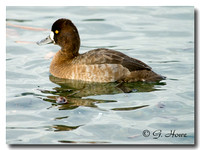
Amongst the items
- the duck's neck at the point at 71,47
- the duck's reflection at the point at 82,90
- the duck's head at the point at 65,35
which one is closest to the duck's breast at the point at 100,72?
the duck's reflection at the point at 82,90

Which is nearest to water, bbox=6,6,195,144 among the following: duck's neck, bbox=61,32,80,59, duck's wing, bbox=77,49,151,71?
duck's wing, bbox=77,49,151,71

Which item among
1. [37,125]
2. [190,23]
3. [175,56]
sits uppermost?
[190,23]

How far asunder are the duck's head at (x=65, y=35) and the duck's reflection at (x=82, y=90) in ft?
2.43

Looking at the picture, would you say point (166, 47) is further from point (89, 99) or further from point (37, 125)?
point (37, 125)

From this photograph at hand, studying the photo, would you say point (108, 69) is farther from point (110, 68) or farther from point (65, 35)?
point (65, 35)

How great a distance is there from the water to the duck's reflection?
0.02 meters

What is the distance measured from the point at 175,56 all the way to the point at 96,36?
2.50 m

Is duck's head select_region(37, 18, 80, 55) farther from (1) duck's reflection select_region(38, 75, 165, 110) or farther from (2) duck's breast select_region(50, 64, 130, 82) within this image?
(1) duck's reflection select_region(38, 75, 165, 110)

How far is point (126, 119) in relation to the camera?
6273 mm

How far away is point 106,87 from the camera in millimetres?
7836

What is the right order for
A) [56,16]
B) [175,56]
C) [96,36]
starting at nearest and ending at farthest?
[175,56] < [96,36] < [56,16]

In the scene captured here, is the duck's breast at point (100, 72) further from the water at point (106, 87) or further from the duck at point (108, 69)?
the water at point (106, 87)

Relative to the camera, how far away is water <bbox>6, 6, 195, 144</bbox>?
5859 mm

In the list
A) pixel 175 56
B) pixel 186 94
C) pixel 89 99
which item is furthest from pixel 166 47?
pixel 89 99
